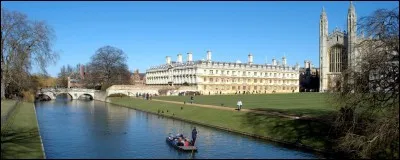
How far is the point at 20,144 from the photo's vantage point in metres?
19.2

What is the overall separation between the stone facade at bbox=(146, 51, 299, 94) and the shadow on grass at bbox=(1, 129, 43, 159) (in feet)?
230

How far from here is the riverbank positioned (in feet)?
78.5

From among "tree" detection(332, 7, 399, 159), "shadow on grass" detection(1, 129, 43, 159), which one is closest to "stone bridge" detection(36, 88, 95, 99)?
"shadow on grass" detection(1, 129, 43, 159)

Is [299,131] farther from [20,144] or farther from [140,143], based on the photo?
[20,144]

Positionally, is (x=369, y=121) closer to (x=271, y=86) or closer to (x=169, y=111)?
(x=169, y=111)

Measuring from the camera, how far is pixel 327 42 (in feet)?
321

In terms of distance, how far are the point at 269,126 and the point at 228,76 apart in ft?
232

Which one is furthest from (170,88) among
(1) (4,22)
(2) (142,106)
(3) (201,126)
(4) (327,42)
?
(3) (201,126)

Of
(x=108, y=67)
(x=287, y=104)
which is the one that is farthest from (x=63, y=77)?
(x=287, y=104)

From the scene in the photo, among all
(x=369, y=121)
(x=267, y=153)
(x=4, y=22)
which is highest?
(x=4, y=22)

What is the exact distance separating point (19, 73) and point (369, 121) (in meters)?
40.3

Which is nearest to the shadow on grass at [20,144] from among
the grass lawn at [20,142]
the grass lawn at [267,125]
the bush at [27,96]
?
the grass lawn at [20,142]

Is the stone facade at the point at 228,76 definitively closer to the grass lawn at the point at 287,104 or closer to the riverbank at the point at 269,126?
the grass lawn at the point at 287,104

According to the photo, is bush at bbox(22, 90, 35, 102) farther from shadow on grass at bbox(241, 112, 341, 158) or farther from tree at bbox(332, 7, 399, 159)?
tree at bbox(332, 7, 399, 159)
